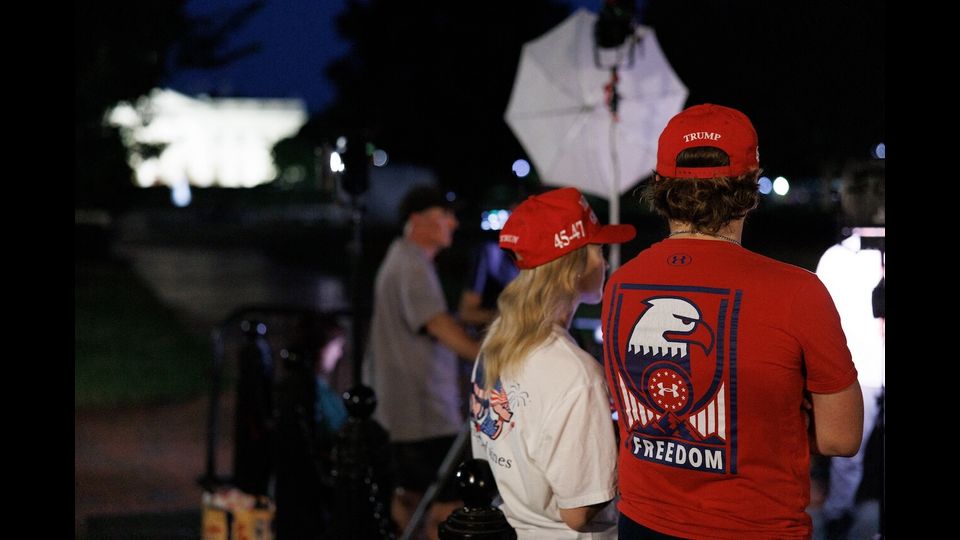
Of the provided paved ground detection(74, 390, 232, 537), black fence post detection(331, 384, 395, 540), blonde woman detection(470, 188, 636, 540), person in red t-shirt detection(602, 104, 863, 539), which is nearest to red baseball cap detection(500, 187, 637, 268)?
blonde woman detection(470, 188, 636, 540)

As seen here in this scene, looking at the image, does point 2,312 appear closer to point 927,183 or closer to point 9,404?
point 9,404

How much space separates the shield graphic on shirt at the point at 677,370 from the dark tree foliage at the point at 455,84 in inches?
1425

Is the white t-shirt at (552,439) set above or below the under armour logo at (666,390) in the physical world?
below

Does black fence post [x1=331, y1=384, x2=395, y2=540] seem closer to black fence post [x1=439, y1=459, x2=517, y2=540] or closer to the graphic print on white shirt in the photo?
the graphic print on white shirt

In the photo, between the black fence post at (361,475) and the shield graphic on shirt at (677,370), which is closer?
the shield graphic on shirt at (677,370)

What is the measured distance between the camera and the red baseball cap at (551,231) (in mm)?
3016

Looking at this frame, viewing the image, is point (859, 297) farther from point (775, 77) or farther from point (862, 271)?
point (775, 77)

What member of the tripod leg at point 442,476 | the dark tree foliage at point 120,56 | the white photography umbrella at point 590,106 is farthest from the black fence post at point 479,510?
the dark tree foliage at point 120,56

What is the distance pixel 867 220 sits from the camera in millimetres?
4117

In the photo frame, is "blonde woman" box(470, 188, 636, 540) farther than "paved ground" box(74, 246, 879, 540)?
No

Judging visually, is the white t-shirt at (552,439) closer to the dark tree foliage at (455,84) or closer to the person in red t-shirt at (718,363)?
the person in red t-shirt at (718,363)

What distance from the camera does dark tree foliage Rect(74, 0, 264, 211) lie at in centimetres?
1494

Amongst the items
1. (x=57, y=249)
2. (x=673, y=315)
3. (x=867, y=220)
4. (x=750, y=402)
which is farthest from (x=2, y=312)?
(x=867, y=220)

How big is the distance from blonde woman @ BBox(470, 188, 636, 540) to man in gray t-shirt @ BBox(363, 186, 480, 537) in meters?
2.11
